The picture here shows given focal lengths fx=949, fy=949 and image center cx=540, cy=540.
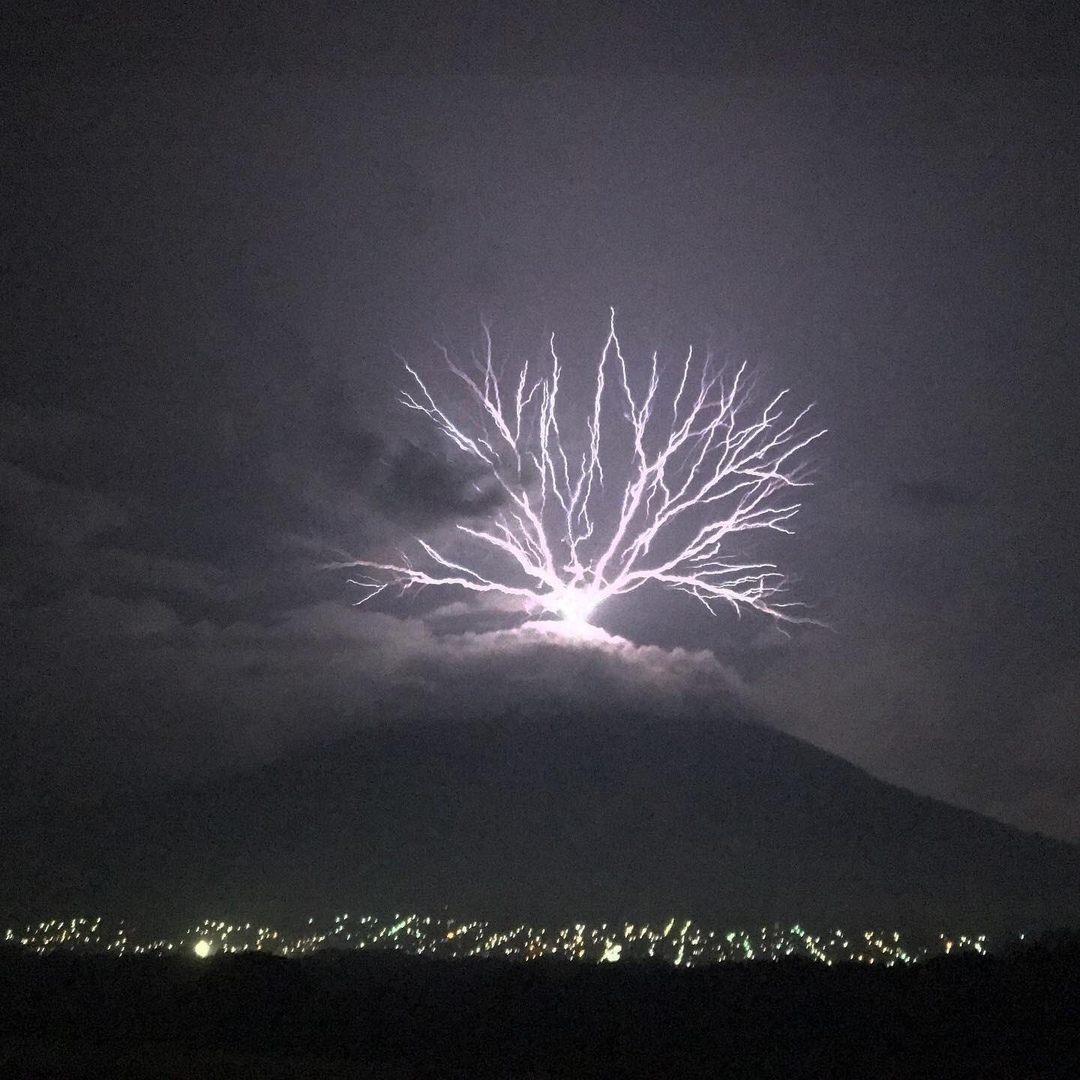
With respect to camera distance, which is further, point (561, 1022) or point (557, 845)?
point (557, 845)

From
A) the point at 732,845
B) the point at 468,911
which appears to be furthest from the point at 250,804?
the point at 732,845

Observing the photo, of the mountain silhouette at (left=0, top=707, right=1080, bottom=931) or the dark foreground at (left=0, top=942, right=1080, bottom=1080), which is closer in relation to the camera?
the dark foreground at (left=0, top=942, right=1080, bottom=1080)

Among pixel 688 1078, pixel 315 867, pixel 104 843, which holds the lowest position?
pixel 688 1078

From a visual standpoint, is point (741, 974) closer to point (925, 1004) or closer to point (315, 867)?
point (925, 1004)

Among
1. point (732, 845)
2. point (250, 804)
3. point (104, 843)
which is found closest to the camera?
point (732, 845)
